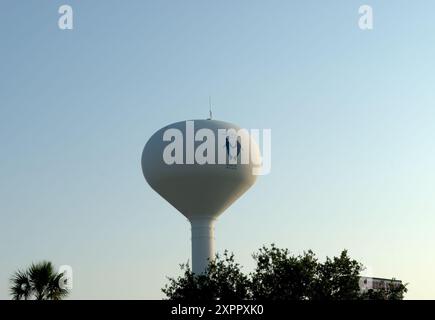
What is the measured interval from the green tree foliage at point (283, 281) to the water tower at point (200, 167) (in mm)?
9464

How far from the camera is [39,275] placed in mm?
32156

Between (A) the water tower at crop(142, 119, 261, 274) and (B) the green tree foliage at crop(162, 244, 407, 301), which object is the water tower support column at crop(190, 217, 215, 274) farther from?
(B) the green tree foliage at crop(162, 244, 407, 301)

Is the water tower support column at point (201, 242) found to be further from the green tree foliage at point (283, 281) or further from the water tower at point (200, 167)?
the green tree foliage at point (283, 281)

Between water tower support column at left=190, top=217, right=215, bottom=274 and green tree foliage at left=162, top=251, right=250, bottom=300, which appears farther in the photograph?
water tower support column at left=190, top=217, right=215, bottom=274

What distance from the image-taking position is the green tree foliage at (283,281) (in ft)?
120

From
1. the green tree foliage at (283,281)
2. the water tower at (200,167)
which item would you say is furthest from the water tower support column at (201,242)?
the green tree foliage at (283,281)

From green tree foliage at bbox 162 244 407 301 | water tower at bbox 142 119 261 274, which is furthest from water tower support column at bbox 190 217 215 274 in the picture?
green tree foliage at bbox 162 244 407 301

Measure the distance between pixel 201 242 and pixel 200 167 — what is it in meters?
7.14

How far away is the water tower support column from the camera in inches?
1987

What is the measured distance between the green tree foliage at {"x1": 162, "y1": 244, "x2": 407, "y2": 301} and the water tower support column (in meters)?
12.4

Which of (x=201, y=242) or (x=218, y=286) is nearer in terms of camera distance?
(x=218, y=286)

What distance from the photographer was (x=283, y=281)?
36719mm
